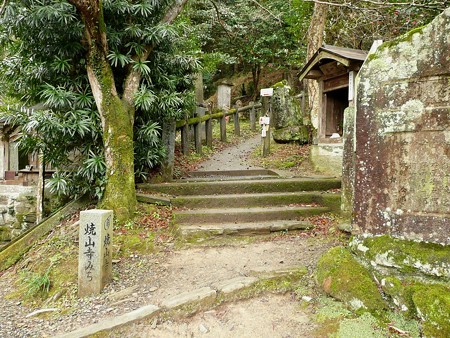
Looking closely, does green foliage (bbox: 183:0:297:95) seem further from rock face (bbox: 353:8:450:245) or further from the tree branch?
rock face (bbox: 353:8:450:245)

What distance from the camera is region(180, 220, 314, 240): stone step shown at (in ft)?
16.2

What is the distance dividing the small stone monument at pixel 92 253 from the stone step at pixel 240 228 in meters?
1.50

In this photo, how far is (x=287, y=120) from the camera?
11.0 metres

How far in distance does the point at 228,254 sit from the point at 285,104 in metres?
7.55

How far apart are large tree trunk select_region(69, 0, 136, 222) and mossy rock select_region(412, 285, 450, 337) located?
4.28m

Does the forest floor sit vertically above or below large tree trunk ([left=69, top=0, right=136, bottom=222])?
below

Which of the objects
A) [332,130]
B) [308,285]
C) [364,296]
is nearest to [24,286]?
[308,285]

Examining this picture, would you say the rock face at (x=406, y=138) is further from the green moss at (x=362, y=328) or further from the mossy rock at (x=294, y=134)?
the mossy rock at (x=294, y=134)

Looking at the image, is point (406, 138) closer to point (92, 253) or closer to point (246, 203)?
point (246, 203)

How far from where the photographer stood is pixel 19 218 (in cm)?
907

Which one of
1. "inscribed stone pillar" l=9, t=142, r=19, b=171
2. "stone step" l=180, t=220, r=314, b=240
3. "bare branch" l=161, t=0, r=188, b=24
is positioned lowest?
"stone step" l=180, t=220, r=314, b=240

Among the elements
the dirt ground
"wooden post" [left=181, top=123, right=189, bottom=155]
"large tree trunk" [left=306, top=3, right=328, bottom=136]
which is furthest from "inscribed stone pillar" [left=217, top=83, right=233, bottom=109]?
the dirt ground

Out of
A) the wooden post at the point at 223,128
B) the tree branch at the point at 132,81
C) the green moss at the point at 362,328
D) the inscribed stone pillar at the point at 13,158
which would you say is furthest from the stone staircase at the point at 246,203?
the inscribed stone pillar at the point at 13,158

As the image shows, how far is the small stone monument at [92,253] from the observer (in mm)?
3645
